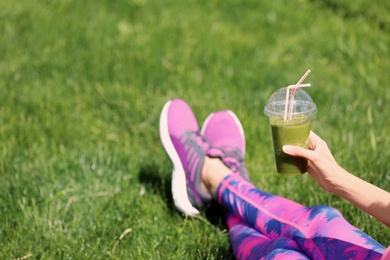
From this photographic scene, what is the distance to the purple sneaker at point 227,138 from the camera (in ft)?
9.77

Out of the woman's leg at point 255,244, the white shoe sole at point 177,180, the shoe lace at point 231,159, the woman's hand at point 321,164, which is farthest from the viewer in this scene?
the shoe lace at point 231,159

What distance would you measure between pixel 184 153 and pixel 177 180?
0.16m

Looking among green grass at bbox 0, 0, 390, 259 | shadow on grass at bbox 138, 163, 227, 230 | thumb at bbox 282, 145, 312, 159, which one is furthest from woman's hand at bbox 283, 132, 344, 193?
shadow on grass at bbox 138, 163, 227, 230

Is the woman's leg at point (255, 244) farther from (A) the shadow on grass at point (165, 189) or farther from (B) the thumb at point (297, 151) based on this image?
(B) the thumb at point (297, 151)

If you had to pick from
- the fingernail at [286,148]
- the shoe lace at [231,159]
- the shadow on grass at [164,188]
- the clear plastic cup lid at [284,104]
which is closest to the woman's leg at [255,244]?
the shadow on grass at [164,188]

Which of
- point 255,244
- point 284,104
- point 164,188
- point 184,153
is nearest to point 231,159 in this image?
point 184,153

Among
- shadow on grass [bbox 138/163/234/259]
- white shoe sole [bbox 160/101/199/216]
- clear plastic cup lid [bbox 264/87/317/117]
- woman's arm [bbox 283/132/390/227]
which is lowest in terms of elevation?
shadow on grass [bbox 138/163/234/259]

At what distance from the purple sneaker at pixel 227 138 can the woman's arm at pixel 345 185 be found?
911mm

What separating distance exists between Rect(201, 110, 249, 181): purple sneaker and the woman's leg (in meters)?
0.31

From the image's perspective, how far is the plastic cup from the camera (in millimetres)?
2059

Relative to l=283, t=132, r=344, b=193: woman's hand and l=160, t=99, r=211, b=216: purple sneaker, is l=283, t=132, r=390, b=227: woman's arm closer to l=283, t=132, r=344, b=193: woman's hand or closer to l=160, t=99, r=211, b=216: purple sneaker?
l=283, t=132, r=344, b=193: woman's hand

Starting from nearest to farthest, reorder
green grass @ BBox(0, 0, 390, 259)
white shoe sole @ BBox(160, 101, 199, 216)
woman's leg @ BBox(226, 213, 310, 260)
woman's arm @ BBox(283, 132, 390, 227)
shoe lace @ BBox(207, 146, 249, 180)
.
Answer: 1. woman's arm @ BBox(283, 132, 390, 227)
2. woman's leg @ BBox(226, 213, 310, 260)
3. green grass @ BBox(0, 0, 390, 259)
4. white shoe sole @ BBox(160, 101, 199, 216)
5. shoe lace @ BBox(207, 146, 249, 180)

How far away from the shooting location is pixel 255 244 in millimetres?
2436

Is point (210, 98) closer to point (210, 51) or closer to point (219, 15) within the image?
point (210, 51)
